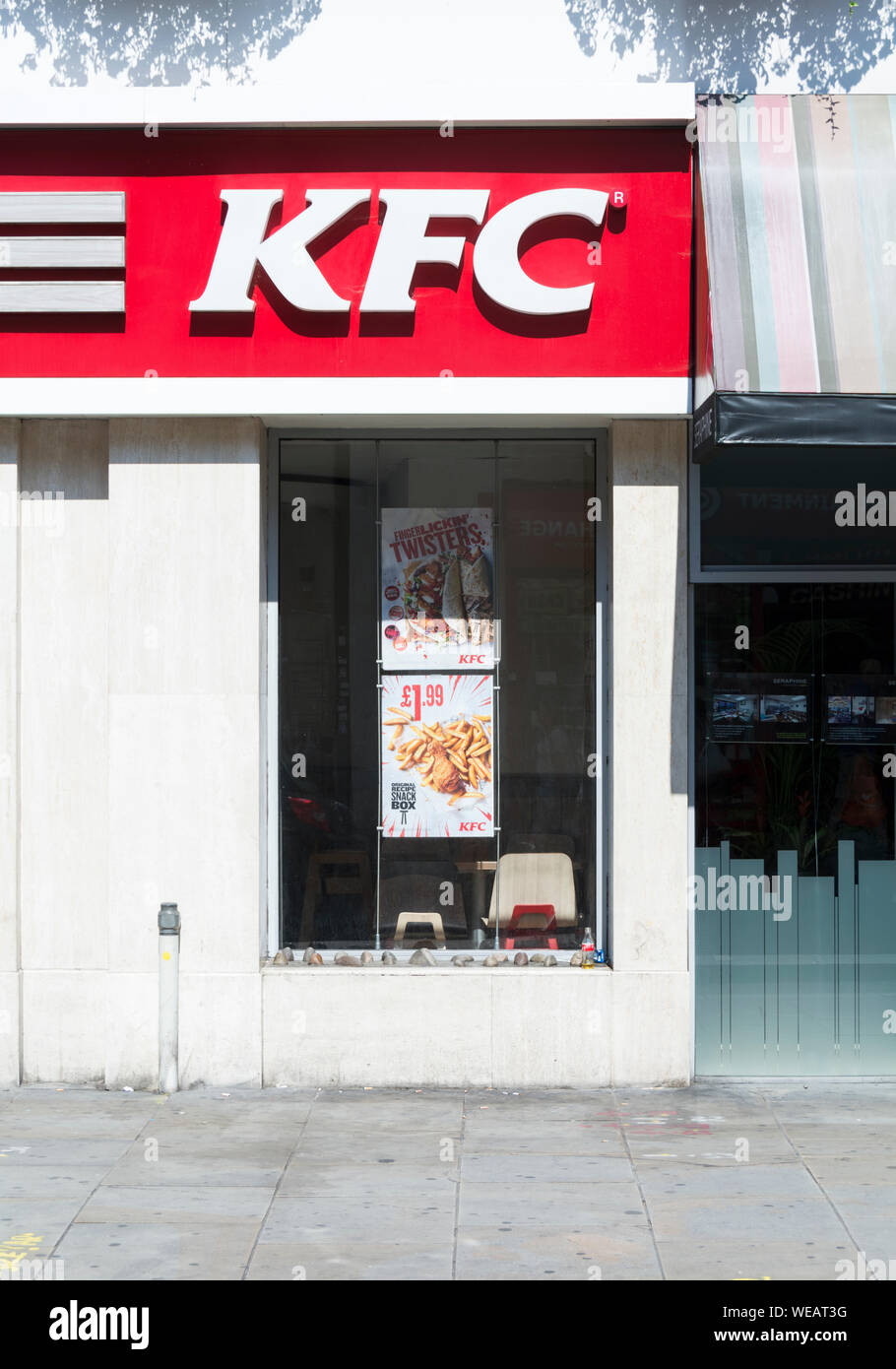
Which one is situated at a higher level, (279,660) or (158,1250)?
(279,660)

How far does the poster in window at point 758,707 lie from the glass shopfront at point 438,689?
0.78 m

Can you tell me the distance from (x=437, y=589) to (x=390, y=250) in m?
2.13

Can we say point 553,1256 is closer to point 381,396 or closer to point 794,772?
point 794,772

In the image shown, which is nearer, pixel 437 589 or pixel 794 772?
pixel 794 772

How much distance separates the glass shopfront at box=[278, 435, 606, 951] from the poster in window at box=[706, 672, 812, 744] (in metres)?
0.78

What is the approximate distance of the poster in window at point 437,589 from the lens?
943 centimetres

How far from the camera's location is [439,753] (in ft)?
31.0

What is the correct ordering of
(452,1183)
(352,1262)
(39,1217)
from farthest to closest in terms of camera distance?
(452,1183) → (39,1217) → (352,1262)

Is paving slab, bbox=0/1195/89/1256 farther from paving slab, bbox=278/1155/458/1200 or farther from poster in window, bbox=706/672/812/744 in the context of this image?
poster in window, bbox=706/672/812/744

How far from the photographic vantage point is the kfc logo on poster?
880 centimetres

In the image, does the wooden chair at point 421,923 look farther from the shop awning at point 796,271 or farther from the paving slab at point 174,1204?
the shop awning at point 796,271

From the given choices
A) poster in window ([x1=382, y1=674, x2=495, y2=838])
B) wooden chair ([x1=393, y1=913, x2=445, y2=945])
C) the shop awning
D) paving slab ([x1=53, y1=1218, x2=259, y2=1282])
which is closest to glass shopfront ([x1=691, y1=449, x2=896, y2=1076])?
the shop awning

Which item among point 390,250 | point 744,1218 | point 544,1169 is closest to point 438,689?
point 390,250

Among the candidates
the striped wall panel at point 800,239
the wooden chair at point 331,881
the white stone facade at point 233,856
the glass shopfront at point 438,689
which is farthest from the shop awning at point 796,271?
the wooden chair at point 331,881
